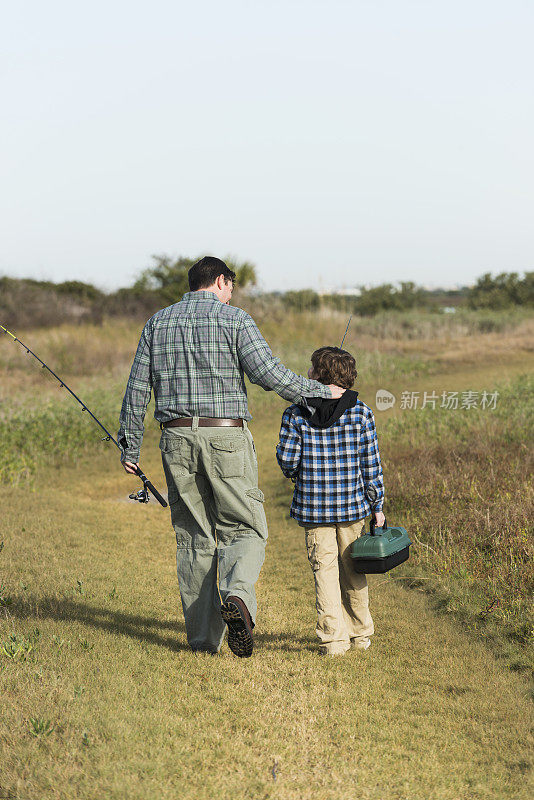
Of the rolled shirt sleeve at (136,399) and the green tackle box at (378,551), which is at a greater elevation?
the rolled shirt sleeve at (136,399)

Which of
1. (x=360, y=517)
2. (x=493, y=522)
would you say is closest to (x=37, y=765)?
(x=360, y=517)

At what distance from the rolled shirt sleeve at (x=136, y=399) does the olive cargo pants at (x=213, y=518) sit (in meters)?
0.18

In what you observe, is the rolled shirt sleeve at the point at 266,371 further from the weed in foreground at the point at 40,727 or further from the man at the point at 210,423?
the weed in foreground at the point at 40,727

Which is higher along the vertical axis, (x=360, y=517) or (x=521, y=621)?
(x=360, y=517)

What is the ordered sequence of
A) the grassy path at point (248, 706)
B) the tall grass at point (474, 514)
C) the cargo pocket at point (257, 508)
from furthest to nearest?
the tall grass at point (474, 514), the cargo pocket at point (257, 508), the grassy path at point (248, 706)

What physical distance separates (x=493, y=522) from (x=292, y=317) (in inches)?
770

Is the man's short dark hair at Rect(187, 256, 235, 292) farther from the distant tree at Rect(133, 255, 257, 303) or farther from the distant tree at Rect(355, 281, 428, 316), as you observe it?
the distant tree at Rect(355, 281, 428, 316)

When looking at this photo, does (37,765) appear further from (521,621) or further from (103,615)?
(521,621)

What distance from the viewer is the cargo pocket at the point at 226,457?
3.78m

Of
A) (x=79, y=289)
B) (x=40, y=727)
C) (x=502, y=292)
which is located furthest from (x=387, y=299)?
(x=40, y=727)

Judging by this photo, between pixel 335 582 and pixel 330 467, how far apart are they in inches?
24.5

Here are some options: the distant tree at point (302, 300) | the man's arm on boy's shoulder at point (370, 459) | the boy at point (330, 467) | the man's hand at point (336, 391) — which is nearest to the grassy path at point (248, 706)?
the boy at point (330, 467)

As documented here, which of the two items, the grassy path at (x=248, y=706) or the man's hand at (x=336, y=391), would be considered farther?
the man's hand at (x=336, y=391)

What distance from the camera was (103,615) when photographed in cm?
490
